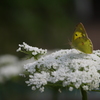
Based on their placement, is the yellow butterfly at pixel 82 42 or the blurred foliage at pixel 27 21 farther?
the blurred foliage at pixel 27 21

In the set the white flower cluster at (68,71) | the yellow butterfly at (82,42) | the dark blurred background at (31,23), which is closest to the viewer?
the white flower cluster at (68,71)

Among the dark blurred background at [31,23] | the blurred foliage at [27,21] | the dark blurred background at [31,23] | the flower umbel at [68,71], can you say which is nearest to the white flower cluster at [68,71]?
the flower umbel at [68,71]

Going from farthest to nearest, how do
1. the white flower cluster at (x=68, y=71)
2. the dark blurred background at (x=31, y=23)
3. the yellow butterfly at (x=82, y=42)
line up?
the dark blurred background at (x=31, y=23)
the yellow butterfly at (x=82, y=42)
the white flower cluster at (x=68, y=71)

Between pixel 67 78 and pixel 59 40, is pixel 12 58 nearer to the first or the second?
pixel 67 78

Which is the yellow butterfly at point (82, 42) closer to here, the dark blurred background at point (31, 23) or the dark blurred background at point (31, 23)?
the dark blurred background at point (31, 23)

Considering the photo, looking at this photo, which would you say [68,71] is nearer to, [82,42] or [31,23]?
[82,42]

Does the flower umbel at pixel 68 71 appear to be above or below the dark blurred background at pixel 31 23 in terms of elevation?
below

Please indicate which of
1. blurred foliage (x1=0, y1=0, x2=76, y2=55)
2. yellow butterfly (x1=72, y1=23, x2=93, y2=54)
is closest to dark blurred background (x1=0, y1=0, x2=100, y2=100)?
blurred foliage (x1=0, y1=0, x2=76, y2=55)
